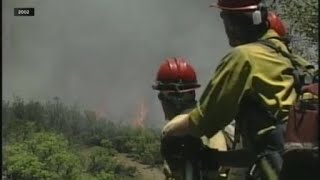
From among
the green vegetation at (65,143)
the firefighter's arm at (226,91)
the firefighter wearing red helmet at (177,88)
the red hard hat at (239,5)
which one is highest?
the red hard hat at (239,5)

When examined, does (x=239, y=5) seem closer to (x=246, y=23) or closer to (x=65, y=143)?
(x=246, y=23)

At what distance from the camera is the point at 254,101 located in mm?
2945

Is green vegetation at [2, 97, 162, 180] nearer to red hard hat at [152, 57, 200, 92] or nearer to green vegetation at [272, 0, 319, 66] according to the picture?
green vegetation at [272, 0, 319, 66]

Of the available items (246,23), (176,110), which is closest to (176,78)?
(176,110)

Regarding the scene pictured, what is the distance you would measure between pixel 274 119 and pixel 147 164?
28.5ft

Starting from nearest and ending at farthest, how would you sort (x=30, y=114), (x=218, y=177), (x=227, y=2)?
(x=227, y=2)
(x=218, y=177)
(x=30, y=114)

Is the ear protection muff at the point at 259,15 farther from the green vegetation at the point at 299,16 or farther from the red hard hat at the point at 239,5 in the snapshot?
the green vegetation at the point at 299,16

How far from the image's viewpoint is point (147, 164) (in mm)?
11547

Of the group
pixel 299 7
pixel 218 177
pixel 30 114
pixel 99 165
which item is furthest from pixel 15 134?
pixel 218 177

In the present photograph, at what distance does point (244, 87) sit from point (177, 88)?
1.67 meters

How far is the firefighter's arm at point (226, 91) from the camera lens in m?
2.89

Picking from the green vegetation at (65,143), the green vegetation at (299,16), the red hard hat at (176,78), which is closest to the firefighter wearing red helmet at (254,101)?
the red hard hat at (176,78)

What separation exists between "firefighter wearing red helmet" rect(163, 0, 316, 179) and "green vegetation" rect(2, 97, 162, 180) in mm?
8491

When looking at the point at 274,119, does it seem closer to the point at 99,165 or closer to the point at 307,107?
the point at 307,107
